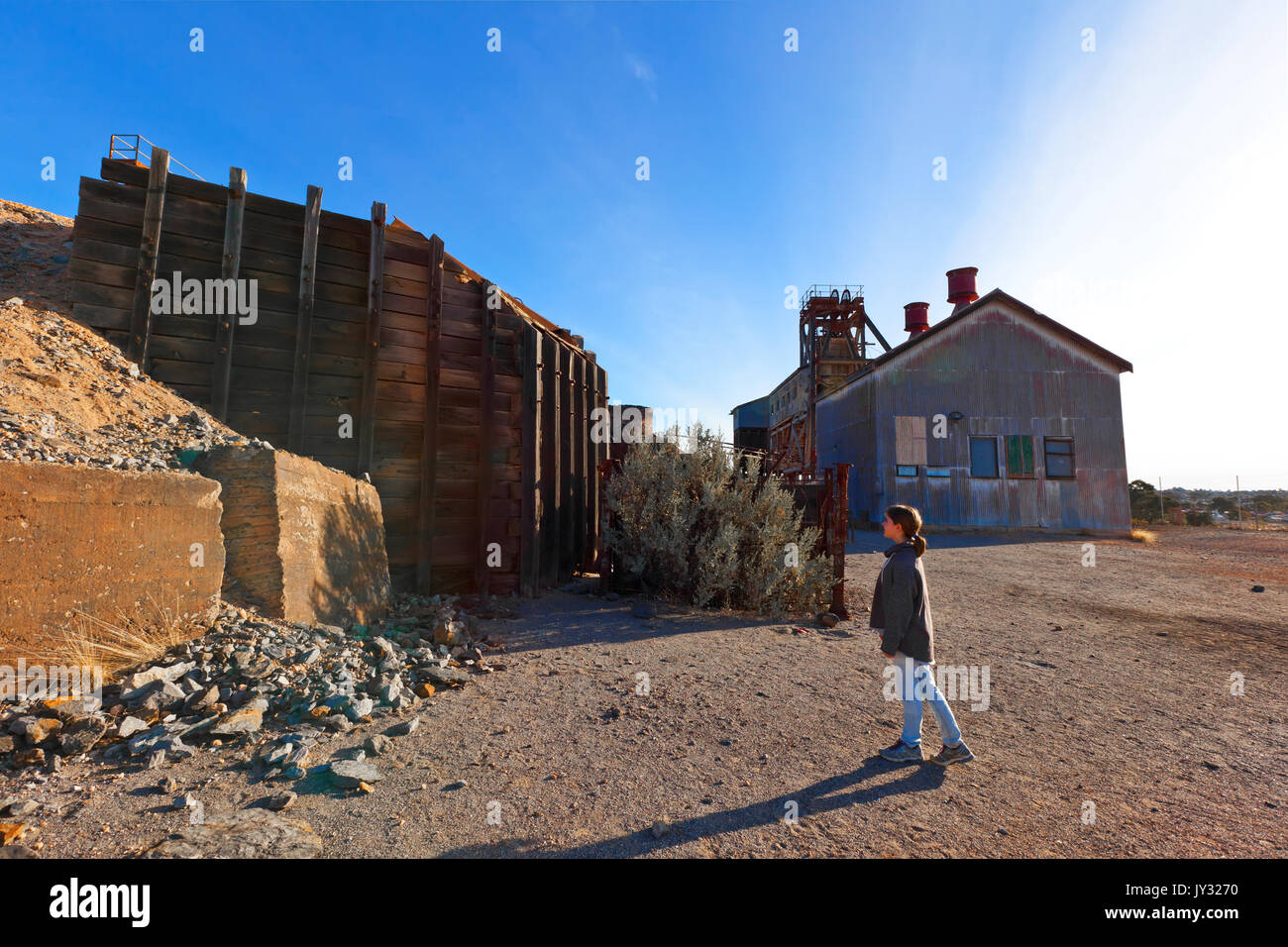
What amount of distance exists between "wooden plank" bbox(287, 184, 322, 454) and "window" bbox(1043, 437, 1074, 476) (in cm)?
2386

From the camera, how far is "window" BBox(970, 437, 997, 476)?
2053 cm

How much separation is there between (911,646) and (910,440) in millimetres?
18920

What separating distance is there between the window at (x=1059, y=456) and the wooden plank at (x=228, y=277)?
2467 cm

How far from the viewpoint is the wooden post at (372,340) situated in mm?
7355

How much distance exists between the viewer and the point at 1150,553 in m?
15.7

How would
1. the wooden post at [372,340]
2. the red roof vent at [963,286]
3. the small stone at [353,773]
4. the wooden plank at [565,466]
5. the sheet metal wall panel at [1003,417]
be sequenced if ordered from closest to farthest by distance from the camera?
the small stone at [353,773] < the wooden post at [372,340] < the wooden plank at [565,466] < the sheet metal wall panel at [1003,417] < the red roof vent at [963,286]

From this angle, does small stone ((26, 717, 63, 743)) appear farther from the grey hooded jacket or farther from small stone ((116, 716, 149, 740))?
the grey hooded jacket

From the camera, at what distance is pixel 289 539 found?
5.16 m

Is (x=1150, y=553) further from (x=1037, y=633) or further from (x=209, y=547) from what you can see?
(x=209, y=547)

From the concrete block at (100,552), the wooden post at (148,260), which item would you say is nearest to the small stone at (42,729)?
the concrete block at (100,552)

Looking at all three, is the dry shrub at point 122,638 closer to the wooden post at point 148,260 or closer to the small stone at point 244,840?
the small stone at point 244,840

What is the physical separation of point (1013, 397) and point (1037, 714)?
66.7ft

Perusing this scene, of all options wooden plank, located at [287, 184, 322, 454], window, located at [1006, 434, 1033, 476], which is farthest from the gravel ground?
window, located at [1006, 434, 1033, 476]
